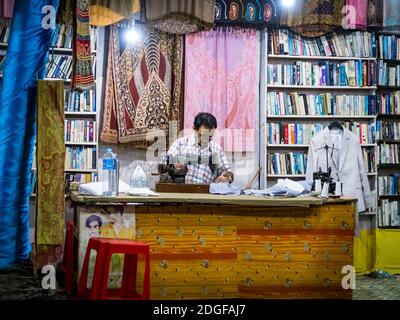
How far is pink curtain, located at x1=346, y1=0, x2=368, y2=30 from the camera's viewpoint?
5863 mm

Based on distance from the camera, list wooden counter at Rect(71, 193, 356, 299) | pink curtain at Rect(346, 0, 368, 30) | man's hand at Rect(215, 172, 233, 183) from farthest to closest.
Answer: pink curtain at Rect(346, 0, 368, 30) → man's hand at Rect(215, 172, 233, 183) → wooden counter at Rect(71, 193, 356, 299)

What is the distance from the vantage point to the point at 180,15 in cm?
562

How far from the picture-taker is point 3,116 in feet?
15.5

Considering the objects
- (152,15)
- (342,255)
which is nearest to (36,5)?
(152,15)

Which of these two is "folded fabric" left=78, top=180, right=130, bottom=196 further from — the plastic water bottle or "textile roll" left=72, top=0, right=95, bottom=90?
"textile roll" left=72, top=0, right=95, bottom=90

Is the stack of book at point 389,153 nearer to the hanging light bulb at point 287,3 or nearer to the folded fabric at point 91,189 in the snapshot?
the hanging light bulb at point 287,3

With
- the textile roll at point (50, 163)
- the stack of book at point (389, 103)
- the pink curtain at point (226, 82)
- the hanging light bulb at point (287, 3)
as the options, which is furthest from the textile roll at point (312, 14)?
the textile roll at point (50, 163)

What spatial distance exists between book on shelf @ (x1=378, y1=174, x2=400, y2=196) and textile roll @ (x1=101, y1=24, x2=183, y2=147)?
2.26m

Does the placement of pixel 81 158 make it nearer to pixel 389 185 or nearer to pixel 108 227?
pixel 108 227

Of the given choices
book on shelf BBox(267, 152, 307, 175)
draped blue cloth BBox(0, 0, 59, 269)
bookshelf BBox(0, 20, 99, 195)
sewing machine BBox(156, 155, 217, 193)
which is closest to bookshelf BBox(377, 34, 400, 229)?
book on shelf BBox(267, 152, 307, 175)

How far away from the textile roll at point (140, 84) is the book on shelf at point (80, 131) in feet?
0.36
